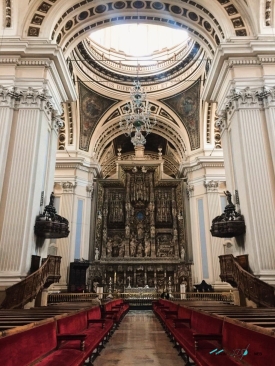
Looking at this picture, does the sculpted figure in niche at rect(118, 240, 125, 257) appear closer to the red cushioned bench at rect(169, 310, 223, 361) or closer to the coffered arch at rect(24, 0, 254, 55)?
the coffered arch at rect(24, 0, 254, 55)

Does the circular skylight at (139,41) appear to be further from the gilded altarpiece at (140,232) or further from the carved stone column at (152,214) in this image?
the carved stone column at (152,214)

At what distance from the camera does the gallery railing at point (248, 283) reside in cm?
618

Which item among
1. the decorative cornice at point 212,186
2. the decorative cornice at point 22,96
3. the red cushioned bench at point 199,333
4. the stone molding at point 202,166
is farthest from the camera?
the stone molding at point 202,166

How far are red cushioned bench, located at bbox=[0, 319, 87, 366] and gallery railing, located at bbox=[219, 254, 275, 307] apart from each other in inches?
184

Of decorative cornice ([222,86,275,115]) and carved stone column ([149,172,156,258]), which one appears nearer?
decorative cornice ([222,86,275,115])

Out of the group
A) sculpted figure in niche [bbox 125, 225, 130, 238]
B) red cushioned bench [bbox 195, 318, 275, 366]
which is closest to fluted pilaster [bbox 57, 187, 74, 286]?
sculpted figure in niche [bbox 125, 225, 130, 238]

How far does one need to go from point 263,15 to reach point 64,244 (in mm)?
11356

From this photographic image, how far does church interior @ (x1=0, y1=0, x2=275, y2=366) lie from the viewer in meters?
7.29

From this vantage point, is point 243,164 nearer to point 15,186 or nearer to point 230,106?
point 230,106

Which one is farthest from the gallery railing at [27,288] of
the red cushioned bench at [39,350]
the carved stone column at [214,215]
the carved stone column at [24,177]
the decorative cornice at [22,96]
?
the carved stone column at [214,215]

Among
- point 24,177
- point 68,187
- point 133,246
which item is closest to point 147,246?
point 133,246

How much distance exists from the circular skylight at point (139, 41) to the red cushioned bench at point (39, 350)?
16458 mm

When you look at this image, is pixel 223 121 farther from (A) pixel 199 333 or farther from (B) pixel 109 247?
(B) pixel 109 247

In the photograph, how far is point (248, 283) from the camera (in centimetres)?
656
